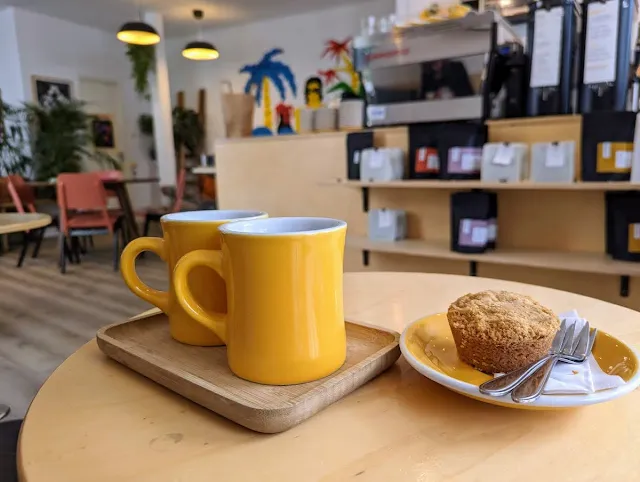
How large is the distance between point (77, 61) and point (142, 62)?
1.14 metres

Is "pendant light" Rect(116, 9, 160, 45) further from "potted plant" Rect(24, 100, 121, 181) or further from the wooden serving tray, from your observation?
the wooden serving tray

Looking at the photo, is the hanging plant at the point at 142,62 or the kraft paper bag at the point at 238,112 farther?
the hanging plant at the point at 142,62

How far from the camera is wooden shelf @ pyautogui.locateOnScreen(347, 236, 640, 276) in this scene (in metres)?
1.71

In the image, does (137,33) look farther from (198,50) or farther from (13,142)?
(13,142)

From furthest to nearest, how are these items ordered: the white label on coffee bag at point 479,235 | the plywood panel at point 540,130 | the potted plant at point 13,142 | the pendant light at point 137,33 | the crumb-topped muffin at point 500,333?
the potted plant at point 13,142 → the pendant light at point 137,33 → the white label on coffee bag at point 479,235 → the plywood panel at point 540,130 → the crumb-topped muffin at point 500,333

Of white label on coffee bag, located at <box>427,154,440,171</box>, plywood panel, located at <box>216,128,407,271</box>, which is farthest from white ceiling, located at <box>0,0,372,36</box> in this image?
white label on coffee bag, located at <box>427,154,440,171</box>

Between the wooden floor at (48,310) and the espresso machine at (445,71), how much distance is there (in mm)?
1720

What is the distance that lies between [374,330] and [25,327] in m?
2.84

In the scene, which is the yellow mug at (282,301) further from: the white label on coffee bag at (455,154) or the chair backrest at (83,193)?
the chair backrest at (83,193)

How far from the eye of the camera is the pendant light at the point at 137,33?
186 inches

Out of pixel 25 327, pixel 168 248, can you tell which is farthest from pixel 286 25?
pixel 168 248

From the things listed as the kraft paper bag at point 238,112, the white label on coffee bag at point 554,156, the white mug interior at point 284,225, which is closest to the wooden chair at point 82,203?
the kraft paper bag at point 238,112

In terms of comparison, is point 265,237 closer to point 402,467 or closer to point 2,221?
point 402,467

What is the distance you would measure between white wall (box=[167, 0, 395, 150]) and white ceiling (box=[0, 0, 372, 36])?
18 centimetres
